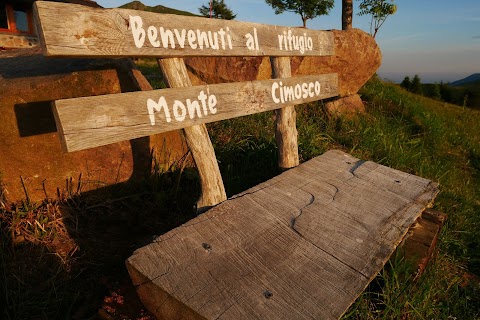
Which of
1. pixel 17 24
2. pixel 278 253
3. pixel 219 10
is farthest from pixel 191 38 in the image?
pixel 219 10

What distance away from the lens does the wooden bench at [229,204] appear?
1.57 metres

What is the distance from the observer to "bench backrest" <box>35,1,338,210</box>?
1641 millimetres

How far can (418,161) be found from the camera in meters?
4.90

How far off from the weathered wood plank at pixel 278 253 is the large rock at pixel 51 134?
113cm

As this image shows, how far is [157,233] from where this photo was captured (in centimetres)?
267

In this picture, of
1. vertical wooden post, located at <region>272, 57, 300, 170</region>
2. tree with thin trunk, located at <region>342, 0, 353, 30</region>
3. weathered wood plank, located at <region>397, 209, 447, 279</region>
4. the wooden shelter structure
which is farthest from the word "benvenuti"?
the wooden shelter structure

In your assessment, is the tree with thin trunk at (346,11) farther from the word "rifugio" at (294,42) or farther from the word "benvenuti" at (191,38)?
the word "benvenuti" at (191,38)

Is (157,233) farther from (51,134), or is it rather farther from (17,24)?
(17,24)

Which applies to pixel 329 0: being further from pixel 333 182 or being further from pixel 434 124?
pixel 333 182

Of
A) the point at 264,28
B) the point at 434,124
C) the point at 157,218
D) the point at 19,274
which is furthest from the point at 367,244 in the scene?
the point at 434,124

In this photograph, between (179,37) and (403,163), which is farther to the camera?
(403,163)

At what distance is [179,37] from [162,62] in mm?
220

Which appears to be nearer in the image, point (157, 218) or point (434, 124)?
point (157, 218)

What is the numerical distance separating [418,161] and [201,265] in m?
4.28
